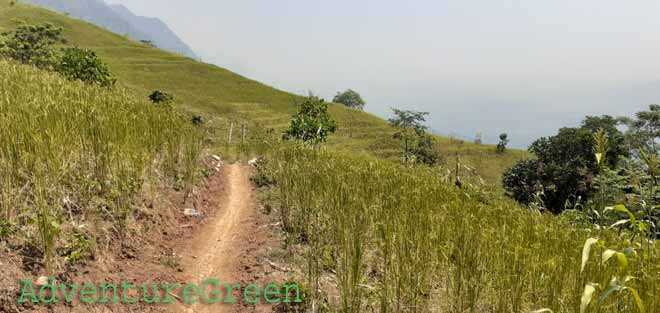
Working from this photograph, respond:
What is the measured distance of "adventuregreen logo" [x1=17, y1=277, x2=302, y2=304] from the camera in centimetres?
338

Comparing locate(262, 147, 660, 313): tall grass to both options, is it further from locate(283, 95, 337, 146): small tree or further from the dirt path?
locate(283, 95, 337, 146): small tree

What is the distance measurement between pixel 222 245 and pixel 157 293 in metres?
1.85

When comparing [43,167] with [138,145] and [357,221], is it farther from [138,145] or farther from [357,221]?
[357,221]

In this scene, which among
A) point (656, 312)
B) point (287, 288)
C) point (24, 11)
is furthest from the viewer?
point (24, 11)

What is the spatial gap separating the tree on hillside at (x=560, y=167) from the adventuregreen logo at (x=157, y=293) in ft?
74.6

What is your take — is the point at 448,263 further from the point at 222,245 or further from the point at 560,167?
the point at 560,167

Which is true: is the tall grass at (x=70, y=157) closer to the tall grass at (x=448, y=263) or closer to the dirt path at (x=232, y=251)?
the dirt path at (x=232, y=251)

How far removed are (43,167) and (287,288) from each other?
128 inches

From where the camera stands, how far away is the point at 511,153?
48.6 meters

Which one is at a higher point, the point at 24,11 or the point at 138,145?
the point at 24,11

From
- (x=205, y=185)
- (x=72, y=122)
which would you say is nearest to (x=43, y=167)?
(x=72, y=122)

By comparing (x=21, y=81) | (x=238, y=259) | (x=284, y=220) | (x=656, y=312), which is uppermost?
(x=21, y=81)

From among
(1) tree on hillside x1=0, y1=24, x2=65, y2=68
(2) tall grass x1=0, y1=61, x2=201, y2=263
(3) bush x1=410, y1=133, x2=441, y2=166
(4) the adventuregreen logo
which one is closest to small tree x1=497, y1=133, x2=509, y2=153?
(3) bush x1=410, y1=133, x2=441, y2=166

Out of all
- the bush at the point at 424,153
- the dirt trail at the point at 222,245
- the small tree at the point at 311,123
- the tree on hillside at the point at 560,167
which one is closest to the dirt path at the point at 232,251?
the dirt trail at the point at 222,245
